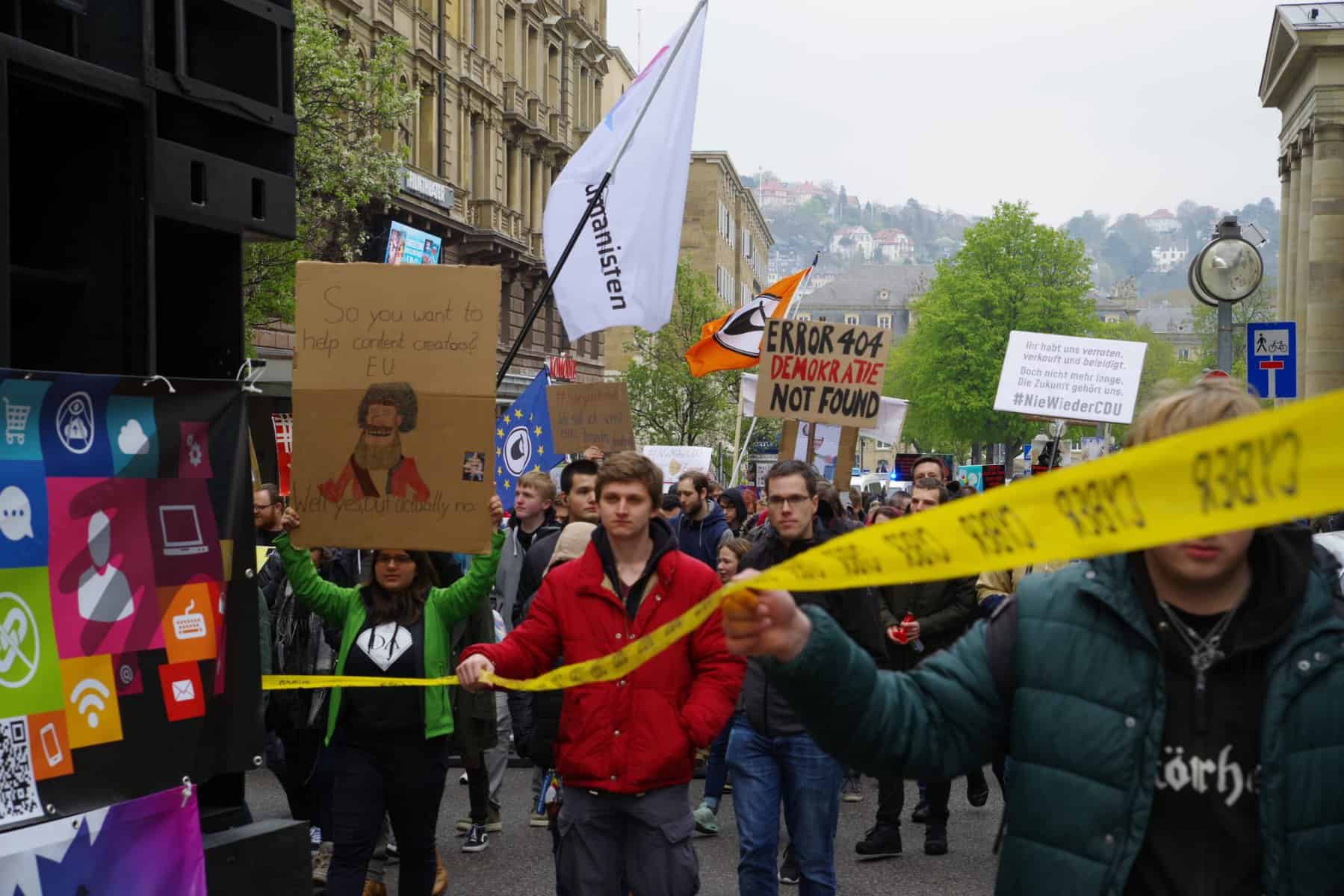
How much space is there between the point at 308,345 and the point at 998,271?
62064 mm

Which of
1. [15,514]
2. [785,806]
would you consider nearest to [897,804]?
[785,806]

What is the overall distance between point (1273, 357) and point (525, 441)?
704 cm

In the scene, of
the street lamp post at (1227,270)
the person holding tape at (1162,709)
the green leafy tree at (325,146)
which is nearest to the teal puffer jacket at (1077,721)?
the person holding tape at (1162,709)

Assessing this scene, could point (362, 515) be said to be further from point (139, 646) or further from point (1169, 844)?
point (1169, 844)

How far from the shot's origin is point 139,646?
162 inches

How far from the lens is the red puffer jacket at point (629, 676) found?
4762 millimetres

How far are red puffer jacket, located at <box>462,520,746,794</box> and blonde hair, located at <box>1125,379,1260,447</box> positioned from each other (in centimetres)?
235

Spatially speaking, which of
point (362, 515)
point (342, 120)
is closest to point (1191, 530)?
point (362, 515)

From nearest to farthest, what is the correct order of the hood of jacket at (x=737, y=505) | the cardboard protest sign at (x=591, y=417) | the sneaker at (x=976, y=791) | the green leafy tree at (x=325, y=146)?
the sneaker at (x=976, y=791)
the cardboard protest sign at (x=591, y=417)
the hood of jacket at (x=737, y=505)
the green leafy tree at (x=325, y=146)

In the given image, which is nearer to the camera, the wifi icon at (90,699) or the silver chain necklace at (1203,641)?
the silver chain necklace at (1203,641)

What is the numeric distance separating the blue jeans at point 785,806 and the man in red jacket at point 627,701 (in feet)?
3.10

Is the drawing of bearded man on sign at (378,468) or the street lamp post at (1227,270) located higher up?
the street lamp post at (1227,270)

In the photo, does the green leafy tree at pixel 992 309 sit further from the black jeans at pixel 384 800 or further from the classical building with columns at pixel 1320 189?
the black jeans at pixel 384 800

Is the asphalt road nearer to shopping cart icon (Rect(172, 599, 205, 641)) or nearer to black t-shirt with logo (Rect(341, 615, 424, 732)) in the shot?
black t-shirt with logo (Rect(341, 615, 424, 732))
